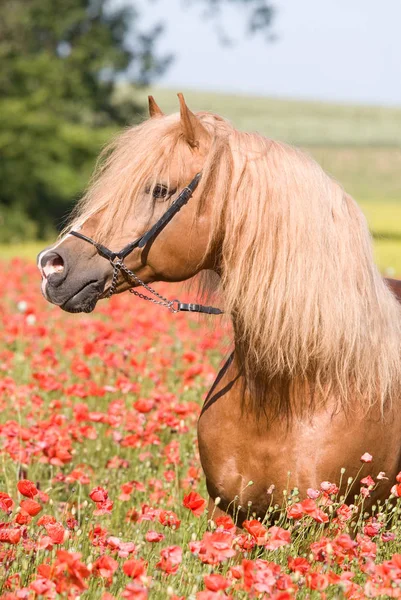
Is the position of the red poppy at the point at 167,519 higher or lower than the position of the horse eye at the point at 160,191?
lower

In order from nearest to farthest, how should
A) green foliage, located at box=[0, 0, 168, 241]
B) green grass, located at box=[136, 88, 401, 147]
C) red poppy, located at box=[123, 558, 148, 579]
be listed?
red poppy, located at box=[123, 558, 148, 579] < green foliage, located at box=[0, 0, 168, 241] < green grass, located at box=[136, 88, 401, 147]

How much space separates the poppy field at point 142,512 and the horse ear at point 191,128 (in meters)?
0.95

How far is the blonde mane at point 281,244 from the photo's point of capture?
3.46 meters

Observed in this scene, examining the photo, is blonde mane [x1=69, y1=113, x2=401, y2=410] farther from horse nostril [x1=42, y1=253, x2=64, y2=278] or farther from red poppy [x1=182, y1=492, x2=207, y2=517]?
red poppy [x1=182, y1=492, x2=207, y2=517]

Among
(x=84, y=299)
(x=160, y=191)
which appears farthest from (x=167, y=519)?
(x=160, y=191)

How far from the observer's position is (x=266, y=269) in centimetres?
347

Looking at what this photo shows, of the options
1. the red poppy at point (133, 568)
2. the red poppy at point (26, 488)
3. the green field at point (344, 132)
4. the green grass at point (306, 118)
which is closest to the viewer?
the red poppy at point (133, 568)

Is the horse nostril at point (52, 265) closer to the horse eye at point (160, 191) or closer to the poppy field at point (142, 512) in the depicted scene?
the horse eye at point (160, 191)

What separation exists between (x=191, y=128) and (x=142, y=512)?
1557mm

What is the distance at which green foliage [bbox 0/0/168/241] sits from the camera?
97.9 feet

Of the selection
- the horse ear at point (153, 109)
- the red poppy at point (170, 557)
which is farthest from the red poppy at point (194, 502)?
the horse ear at point (153, 109)

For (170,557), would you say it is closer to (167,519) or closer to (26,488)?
(167,519)

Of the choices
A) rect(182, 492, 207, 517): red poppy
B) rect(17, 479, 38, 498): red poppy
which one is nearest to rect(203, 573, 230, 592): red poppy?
rect(182, 492, 207, 517): red poppy

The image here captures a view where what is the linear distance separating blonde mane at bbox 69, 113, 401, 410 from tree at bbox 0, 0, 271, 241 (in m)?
26.5
